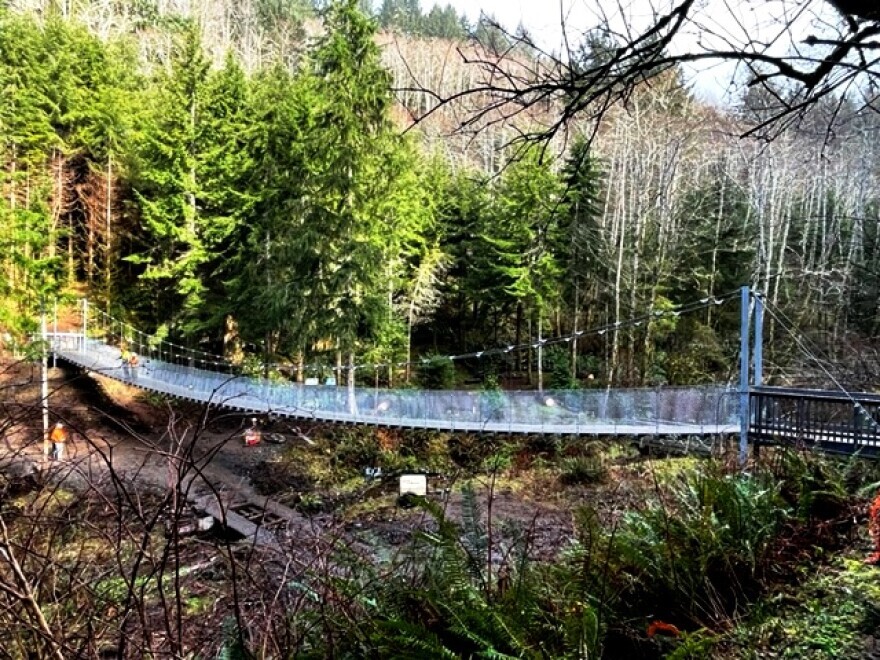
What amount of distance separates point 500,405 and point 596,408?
131cm

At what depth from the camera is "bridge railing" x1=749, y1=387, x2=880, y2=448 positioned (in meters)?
4.85

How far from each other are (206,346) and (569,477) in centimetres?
959

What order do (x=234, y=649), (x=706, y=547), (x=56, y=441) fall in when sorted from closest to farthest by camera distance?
(x=234, y=649) → (x=706, y=547) → (x=56, y=441)

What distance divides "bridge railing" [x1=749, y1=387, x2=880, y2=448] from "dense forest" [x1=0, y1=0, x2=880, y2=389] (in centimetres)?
269

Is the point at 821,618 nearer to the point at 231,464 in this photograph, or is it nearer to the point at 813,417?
the point at 813,417

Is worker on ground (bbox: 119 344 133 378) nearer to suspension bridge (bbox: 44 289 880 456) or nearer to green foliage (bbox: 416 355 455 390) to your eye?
suspension bridge (bbox: 44 289 880 456)

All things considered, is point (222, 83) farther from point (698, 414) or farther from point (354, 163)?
point (698, 414)

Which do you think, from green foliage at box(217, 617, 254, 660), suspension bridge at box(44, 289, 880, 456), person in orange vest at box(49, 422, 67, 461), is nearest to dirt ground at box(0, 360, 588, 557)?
suspension bridge at box(44, 289, 880, 456)

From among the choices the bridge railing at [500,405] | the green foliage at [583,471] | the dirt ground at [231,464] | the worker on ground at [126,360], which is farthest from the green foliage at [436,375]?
the worker on ground at [126,360]

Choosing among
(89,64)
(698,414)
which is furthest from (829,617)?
(89,64)

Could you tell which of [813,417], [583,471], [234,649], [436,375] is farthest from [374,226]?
[234,649]

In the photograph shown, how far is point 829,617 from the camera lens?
4.05 ft

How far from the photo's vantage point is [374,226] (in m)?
10.4

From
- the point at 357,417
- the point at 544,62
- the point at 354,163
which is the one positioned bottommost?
the point at 357,417
